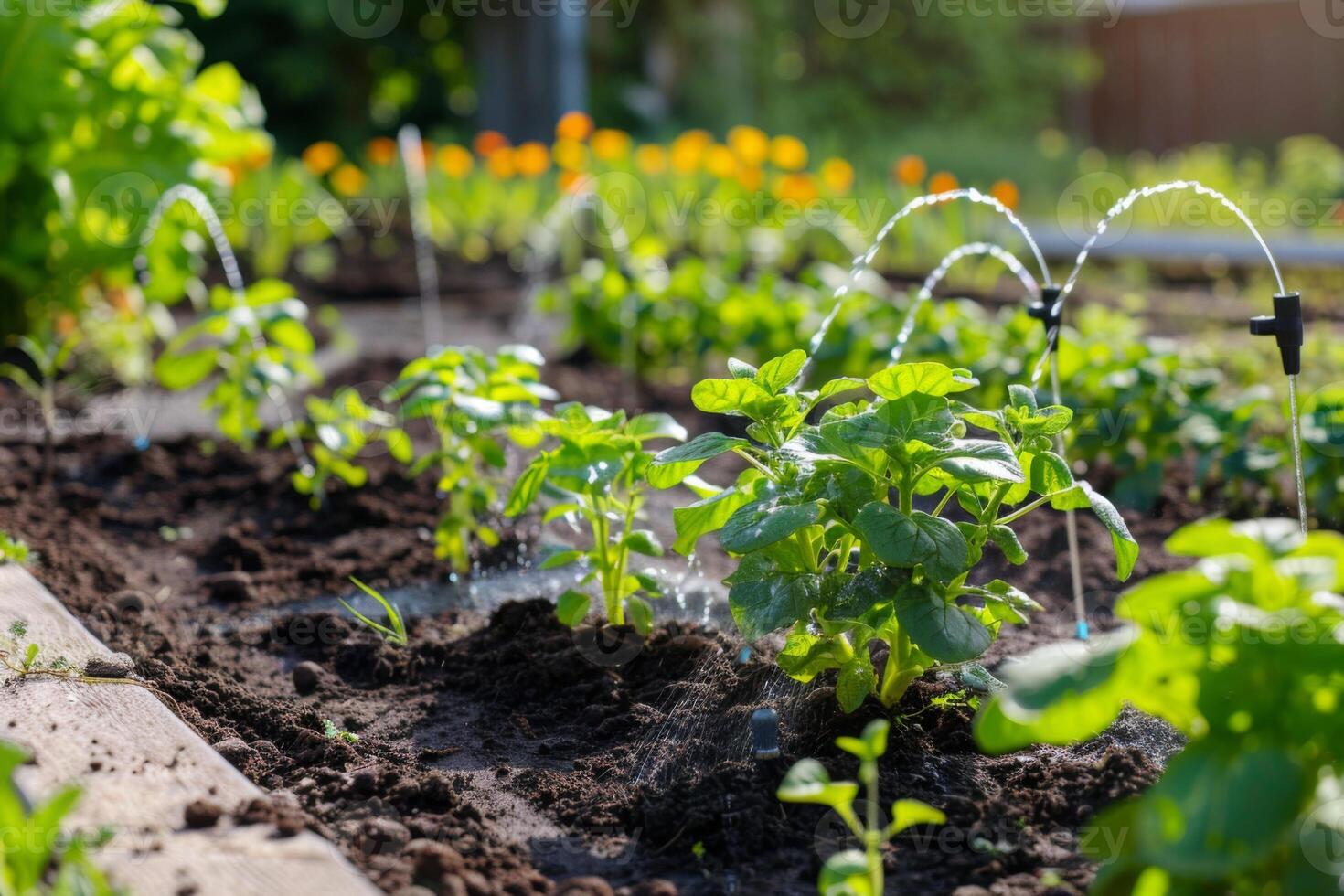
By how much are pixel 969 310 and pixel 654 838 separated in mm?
2439

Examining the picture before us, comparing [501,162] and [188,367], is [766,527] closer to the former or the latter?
[188,367]

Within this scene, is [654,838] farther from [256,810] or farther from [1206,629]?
[1206,629]

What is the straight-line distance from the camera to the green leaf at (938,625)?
68.6 inches

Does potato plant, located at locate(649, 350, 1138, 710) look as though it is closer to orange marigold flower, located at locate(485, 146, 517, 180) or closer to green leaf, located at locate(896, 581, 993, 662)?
green leaf, located at locate(896, 581, 993, 662)

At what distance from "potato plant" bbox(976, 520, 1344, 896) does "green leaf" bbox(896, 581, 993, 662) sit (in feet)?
1.36

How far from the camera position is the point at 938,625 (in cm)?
177

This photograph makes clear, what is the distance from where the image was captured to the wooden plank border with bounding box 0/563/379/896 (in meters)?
1.51

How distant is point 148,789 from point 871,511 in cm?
106

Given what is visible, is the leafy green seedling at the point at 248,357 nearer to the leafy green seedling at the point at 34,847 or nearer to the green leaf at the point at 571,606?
the green leaf at the point at 571,606

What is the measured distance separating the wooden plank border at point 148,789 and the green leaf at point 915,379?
97cm

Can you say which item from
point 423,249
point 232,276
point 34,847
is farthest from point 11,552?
point 423,249

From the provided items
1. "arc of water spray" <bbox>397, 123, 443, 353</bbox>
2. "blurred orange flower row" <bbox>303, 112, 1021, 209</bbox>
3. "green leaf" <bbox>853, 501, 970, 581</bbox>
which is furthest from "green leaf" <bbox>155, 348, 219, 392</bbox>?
"blurred orange flower row" <bbox>303, 112, 1021, 209</bbox>

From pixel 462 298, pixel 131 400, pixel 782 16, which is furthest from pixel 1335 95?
pixel 131 400

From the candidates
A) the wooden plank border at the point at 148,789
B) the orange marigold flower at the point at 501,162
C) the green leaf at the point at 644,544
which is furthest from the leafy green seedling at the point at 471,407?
the orange marigold flower at the point at 501,162
